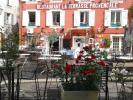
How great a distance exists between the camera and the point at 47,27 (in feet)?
129

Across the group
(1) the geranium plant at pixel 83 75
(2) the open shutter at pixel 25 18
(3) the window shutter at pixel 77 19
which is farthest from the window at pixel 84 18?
(1) the geranium plant at pixel 83 75

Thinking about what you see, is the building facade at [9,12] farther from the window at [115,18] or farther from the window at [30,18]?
the window at [115,18]

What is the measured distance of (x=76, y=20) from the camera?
128ft

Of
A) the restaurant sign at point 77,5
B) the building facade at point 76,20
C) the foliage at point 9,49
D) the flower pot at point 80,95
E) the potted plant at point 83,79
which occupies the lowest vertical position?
the flower pot at point 80,95

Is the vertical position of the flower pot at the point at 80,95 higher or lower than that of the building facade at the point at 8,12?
lower

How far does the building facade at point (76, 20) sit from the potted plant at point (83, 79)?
31.3 metres

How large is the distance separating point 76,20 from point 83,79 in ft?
108

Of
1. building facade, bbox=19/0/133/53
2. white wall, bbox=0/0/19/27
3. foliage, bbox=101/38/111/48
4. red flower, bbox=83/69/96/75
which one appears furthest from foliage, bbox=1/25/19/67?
white wall, bbox=0/0/19/27

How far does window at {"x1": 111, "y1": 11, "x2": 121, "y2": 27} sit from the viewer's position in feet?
127

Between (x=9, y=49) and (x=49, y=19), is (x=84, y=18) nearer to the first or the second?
(x=49, y=19)

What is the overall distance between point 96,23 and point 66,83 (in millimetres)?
32657

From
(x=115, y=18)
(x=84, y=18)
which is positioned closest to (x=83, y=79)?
(x=115, y=18)

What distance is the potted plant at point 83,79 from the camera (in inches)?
248

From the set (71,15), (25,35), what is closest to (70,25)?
(71,15)
